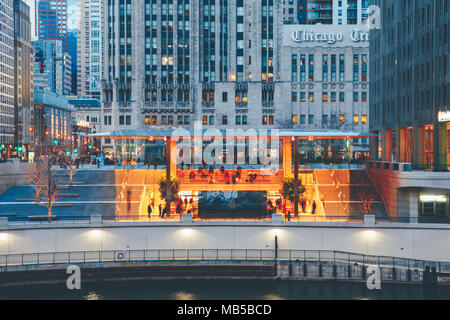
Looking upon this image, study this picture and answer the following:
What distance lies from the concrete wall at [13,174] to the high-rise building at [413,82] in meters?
40.6

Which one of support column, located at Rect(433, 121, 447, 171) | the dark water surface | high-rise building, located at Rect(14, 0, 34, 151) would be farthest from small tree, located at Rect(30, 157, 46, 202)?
high-rise building, located at Rect(14, 0, 34, 151)

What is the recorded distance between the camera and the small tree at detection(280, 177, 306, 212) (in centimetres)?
5122

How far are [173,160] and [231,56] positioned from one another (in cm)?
5597

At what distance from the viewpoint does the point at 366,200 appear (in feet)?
169

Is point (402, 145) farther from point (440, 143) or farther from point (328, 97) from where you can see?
point (328, 97)

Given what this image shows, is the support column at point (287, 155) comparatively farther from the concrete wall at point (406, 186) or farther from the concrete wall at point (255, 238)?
the concrete wall at point (255, 238)

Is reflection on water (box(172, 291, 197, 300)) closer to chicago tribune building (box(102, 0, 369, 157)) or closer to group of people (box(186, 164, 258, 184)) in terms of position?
group of people (box(186, 164, 258, 184))

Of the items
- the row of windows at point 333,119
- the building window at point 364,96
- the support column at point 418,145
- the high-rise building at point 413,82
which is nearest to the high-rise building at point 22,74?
the row of windows at point 333,119

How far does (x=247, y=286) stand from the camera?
134ft

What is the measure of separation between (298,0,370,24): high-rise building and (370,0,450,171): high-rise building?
75.7 metres

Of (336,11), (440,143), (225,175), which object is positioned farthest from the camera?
(336,11)

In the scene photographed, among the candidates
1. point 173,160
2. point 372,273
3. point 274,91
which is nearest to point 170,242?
point 173,160

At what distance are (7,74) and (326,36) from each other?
8773 cm

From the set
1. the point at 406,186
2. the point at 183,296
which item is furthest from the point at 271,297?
the point at 406,186
